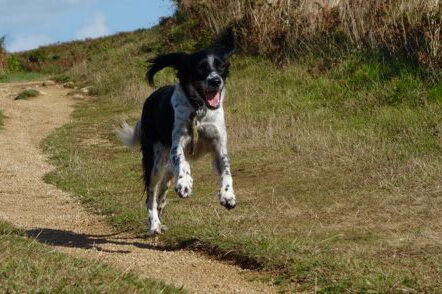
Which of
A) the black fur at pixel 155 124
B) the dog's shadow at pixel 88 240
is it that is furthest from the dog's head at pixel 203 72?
the dog's shadow at pixel 88 240

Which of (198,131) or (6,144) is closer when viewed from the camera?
(198,131)

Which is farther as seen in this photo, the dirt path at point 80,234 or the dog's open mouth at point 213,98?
the dog's open mouth at point 213,98

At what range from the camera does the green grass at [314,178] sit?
20.4 feet

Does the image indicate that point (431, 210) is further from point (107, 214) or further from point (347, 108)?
point (347, 108)

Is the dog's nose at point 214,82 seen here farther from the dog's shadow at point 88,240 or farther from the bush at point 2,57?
the bush at point 2,57

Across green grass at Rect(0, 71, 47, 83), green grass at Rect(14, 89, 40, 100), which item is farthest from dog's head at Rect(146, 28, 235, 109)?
green grass at Rect(0, 71, 47, 83)

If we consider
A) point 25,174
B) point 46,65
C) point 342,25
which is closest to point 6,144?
point 25,174

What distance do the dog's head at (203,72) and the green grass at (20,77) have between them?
79.7ft

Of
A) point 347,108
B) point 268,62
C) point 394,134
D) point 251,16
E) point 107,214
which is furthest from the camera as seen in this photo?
point 251,16

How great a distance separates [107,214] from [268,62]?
9.13 meters

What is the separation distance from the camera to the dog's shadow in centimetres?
714

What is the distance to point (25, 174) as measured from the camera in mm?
11703

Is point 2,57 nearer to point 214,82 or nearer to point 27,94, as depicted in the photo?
point 27,94

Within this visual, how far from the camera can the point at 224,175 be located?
737 centimetres
